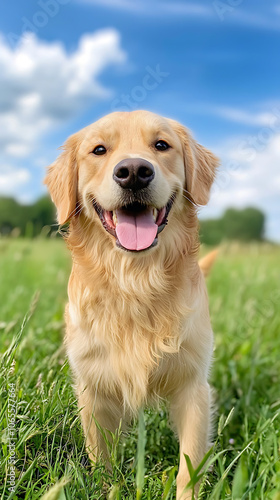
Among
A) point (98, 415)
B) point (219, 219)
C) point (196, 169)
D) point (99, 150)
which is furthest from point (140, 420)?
point (219, 219)

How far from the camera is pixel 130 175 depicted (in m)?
2.14

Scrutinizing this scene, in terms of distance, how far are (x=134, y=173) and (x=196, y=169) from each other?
0.64 metres

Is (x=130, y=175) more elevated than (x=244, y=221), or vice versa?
(x=130, y=175)

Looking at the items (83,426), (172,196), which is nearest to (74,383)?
(83,426)

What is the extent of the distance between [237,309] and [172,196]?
2.95m

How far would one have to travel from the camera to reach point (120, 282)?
2.44 meters

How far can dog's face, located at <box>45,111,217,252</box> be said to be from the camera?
2.21 metres

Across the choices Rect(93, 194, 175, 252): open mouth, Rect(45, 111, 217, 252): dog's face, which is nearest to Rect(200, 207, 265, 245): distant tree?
Rect(45, 111, 217, 252): dog's face

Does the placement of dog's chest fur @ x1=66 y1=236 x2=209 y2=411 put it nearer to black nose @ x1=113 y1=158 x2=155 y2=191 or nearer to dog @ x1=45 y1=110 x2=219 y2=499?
dog @ x1=45 y1=110 x2=219 y2=499

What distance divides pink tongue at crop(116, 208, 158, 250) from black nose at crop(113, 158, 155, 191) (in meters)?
0.17

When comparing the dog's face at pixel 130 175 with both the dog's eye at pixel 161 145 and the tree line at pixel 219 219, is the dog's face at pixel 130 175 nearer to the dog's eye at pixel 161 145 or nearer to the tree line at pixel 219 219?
the dog's eye at pixel 161 145

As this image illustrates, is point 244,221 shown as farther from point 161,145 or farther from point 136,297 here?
point 136,297

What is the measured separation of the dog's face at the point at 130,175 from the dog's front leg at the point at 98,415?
0.80 m

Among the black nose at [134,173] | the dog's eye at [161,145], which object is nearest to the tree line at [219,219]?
the dog's eye at [161,145]
